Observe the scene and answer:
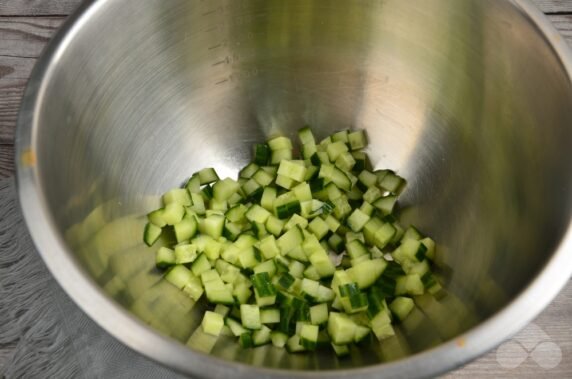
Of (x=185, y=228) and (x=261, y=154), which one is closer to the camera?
(x=185, y=228)

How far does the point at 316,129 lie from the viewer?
1.66 m

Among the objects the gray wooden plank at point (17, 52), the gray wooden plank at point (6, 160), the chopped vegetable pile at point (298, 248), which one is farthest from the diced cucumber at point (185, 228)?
the gray wooden plank at point (17, 52)

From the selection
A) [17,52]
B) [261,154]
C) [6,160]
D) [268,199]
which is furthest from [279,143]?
[17,52]

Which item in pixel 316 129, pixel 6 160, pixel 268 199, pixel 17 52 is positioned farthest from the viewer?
pixel 17 52

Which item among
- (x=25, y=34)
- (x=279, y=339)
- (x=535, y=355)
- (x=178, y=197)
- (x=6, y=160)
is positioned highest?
(x=25, y=34)

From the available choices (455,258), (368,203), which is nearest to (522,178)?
(455,258)

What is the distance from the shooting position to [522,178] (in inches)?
51.0

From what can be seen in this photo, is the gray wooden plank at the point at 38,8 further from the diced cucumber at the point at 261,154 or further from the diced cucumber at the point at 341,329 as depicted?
the diced cucumber at the point at 341,329

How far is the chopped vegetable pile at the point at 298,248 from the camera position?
4.45ft

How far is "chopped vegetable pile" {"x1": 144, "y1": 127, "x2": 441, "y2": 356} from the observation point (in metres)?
1.36

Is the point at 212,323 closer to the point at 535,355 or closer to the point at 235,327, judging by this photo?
the point at 235,327

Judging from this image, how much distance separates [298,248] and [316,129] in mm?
344

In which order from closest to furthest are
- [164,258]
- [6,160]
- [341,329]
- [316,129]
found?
[341,329]
[164,258]
[316,129]
[6,160]

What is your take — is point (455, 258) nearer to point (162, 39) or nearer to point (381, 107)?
point (381, 107)
